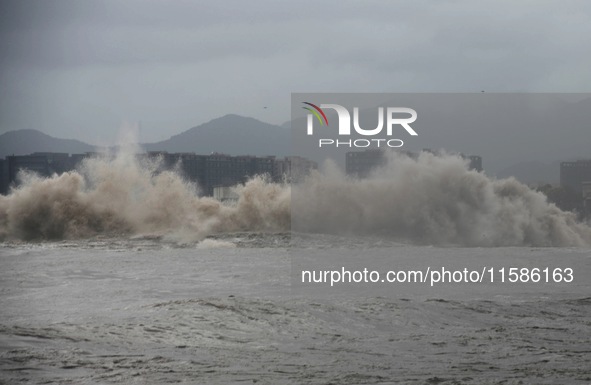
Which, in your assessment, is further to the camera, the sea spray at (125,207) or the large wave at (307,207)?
the sea spray at (125,207)

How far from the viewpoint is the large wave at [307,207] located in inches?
1341

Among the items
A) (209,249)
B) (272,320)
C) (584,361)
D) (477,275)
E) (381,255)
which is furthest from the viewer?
(209,249)

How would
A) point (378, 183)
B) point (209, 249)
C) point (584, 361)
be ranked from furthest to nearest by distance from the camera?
point (378, 183) → point (209, 249) → point (584, 361)

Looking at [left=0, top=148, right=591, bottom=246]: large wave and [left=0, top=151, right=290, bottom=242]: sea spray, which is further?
[left=0, top=151, right=290, bottom=242]: sea spray

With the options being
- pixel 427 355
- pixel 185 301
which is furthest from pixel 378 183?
pixel 427 355

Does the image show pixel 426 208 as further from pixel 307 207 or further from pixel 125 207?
pixel 125 207

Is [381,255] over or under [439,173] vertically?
under

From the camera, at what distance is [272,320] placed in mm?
12203

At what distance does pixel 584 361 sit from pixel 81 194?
31.7 metres

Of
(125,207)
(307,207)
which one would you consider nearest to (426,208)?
(307,207)

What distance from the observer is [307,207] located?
33875mm

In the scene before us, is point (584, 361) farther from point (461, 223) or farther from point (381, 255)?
point (461, 223)

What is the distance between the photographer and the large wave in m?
34.1

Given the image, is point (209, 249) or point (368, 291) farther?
point (209, 249)
